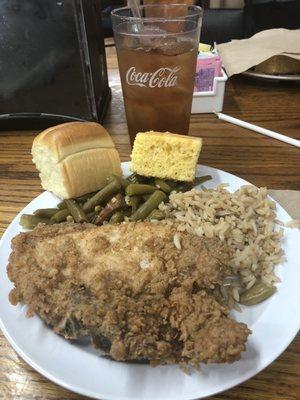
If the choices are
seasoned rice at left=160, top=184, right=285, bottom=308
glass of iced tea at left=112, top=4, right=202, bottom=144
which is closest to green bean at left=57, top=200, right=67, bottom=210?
seasoned rice at left=160, top=184, right=285, bottom=308

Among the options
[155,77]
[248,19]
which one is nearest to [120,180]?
[155,77]

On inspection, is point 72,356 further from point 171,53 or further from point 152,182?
point 171,53

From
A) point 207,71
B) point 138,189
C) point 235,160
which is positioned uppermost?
point 207,71

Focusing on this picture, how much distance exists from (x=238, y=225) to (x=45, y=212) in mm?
648

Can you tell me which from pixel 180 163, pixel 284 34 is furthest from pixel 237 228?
pixel 284 34

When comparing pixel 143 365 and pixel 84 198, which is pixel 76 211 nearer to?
pixel 84 198

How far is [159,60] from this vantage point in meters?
1.39

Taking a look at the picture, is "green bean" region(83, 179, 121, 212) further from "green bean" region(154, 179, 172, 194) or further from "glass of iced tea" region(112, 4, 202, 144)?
"glass of iced tea" region(112, 4, 202, 144)

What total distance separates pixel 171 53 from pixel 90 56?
18.4 inches

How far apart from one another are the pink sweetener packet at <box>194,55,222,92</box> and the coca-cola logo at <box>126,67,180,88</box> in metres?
0.51

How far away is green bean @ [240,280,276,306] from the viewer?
37.1 inches

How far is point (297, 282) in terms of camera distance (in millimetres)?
953

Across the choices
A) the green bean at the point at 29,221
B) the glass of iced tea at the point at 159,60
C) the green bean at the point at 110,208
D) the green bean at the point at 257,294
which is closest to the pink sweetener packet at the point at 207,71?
the glass of iced tea at the point at 159,60

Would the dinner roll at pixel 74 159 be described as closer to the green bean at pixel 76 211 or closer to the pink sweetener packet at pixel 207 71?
the green bean at pixel 76 211
